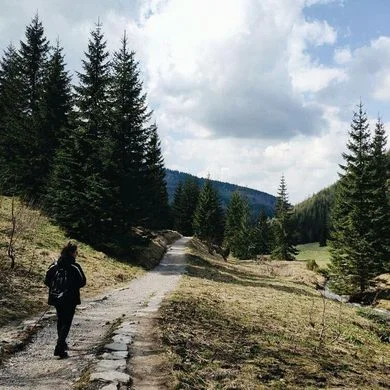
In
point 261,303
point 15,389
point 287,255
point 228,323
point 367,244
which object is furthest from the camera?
point 287,255

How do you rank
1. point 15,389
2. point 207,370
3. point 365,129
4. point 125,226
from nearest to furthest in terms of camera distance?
point 15,389 → point 207,370 → point 125,226 → point 365,129

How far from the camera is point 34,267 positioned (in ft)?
63.4

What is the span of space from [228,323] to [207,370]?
5427mm

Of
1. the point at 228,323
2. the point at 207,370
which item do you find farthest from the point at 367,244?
the point at 207,370

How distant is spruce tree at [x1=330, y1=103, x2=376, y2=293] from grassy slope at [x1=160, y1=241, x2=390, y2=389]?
57.2 feet

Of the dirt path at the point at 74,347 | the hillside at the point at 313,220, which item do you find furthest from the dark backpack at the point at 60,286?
the hillside at the point at 313,220

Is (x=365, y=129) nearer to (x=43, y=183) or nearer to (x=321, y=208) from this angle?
(x=43, y=183)

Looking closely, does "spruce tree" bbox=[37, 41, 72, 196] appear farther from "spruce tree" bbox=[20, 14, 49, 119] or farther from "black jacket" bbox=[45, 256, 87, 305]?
"black jacket" bbox=[45, 256, 87, 305]

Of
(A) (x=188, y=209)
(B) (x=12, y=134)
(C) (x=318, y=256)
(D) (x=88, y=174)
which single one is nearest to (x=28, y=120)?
(B) (x=12, y=134)

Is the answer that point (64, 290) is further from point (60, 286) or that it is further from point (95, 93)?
point (95, 93)

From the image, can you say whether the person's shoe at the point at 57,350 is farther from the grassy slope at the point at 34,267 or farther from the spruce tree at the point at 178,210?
the spruce tree at the point at 178,210

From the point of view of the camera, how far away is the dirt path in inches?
293

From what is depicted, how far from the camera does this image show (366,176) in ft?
122

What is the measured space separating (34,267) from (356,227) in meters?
27.5
